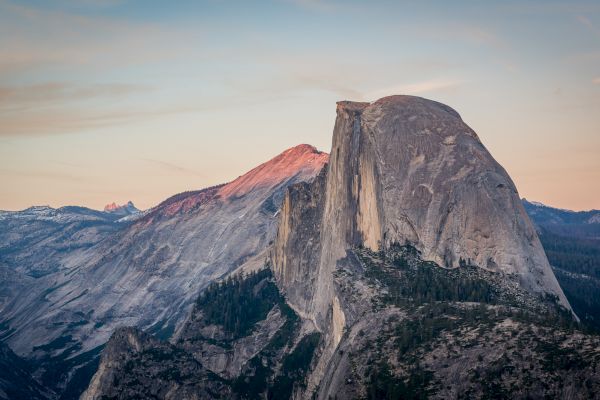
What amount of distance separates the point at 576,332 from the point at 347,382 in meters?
48.4

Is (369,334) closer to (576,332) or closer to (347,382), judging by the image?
(347,382)

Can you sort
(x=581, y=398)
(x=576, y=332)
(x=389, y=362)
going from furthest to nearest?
(x=389, y=362) < (x=576, y=332) < (x=581, y=398)

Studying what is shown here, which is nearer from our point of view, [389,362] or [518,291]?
[389,362]

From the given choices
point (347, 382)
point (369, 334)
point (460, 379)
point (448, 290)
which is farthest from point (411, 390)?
point (448, 290)

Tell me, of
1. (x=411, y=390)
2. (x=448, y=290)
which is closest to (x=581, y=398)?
(x=411, y=390)

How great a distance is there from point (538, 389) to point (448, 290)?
64.7m

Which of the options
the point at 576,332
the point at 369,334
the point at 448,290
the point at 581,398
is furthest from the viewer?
the point at 448,290

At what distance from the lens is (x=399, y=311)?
191000 mm

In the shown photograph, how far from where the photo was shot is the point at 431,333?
16925 cm

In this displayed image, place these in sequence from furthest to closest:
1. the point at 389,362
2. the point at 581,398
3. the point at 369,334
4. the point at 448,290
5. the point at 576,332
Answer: the point at 448,290 < the point at 369,334 < the point at 389,362 < the point at 576,332 < the point at 581,398

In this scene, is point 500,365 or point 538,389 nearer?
point 538,389

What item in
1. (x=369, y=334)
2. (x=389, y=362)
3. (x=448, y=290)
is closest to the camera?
(x=389, y=362)

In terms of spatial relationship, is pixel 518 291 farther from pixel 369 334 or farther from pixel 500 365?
pixel 500 365

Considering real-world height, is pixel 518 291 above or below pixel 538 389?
above
